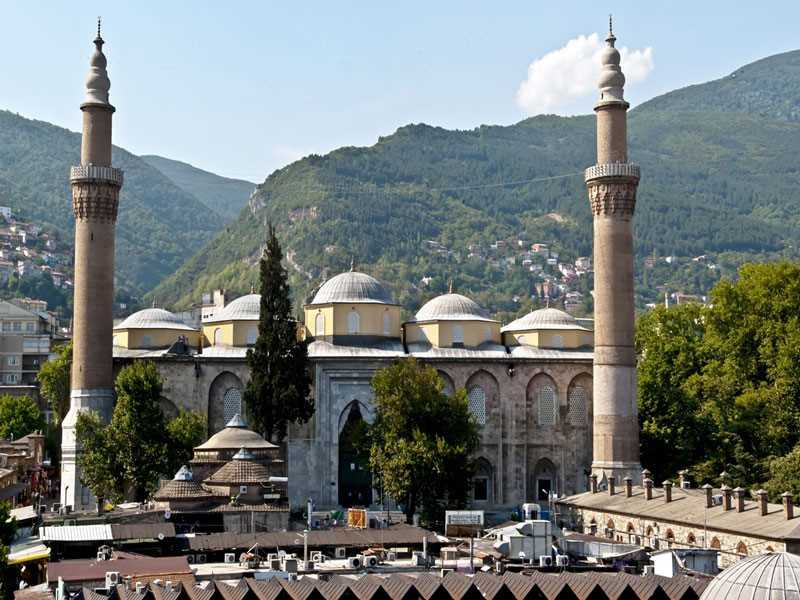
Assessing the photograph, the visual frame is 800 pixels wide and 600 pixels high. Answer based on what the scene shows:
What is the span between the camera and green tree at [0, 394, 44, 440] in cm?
8231

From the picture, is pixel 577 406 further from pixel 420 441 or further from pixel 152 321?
pixel 152 321

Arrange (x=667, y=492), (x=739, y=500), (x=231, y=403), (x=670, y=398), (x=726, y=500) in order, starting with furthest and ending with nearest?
(x=231, y=403)
(x=670, y=398)
(x=667, y=492)
(x=726, y=500)
(x=739, y=500)

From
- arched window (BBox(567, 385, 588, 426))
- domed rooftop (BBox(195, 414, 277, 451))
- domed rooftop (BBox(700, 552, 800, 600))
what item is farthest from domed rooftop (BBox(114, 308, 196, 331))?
domed rooftop (BBox(700, 552, 800, 600))

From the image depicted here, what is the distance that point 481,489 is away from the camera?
60000 millimetres

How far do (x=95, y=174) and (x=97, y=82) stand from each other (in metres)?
4.19

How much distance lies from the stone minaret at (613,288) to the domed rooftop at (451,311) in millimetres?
8018

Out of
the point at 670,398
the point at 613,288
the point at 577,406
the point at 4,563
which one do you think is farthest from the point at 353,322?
the point at 4,563

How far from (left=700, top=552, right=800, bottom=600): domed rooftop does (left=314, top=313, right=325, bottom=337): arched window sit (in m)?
42.0

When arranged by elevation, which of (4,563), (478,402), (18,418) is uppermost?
(478,402)

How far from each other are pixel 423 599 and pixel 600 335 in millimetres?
26932

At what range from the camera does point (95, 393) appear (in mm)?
56625

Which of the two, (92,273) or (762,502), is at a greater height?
(92,273)

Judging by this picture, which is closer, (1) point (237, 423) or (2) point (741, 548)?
(2) point (741, 548)

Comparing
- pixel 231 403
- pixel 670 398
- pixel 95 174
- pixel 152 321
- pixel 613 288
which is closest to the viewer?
pixel 613 288
